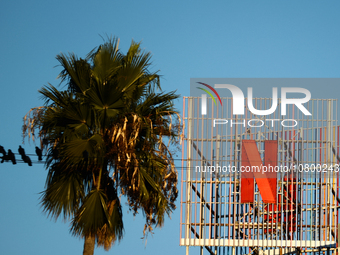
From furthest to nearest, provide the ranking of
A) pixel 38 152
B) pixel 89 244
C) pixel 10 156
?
pixel 10 156 < pixel 38 152 < pixel 89 244

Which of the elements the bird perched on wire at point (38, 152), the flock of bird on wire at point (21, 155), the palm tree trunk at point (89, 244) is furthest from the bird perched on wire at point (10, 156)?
the palm tree trunk at point (89, 244)

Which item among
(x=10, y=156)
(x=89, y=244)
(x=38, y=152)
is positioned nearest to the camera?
(x=89, y=244)

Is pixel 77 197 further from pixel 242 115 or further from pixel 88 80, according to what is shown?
pixel 242 115

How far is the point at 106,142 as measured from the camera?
1514 centimetres

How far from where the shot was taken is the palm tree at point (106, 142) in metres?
14.4

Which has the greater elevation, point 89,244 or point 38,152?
point 38,152

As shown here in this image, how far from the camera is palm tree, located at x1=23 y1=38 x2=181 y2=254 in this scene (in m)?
14.4

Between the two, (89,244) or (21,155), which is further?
(21,155)

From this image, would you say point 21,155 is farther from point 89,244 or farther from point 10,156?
point 89,244

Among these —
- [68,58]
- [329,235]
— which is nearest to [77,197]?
[68,58]

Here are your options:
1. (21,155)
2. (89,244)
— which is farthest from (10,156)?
(89,244)

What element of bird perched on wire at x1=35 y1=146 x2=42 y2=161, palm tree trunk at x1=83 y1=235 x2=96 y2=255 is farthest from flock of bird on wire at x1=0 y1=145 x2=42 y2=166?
palm tree trunk at x1=83 y1=235 x2=96 y2=255

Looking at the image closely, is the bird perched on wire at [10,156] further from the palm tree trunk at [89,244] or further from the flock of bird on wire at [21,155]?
the palm tree trunk at [89,244]

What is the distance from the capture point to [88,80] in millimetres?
15680
